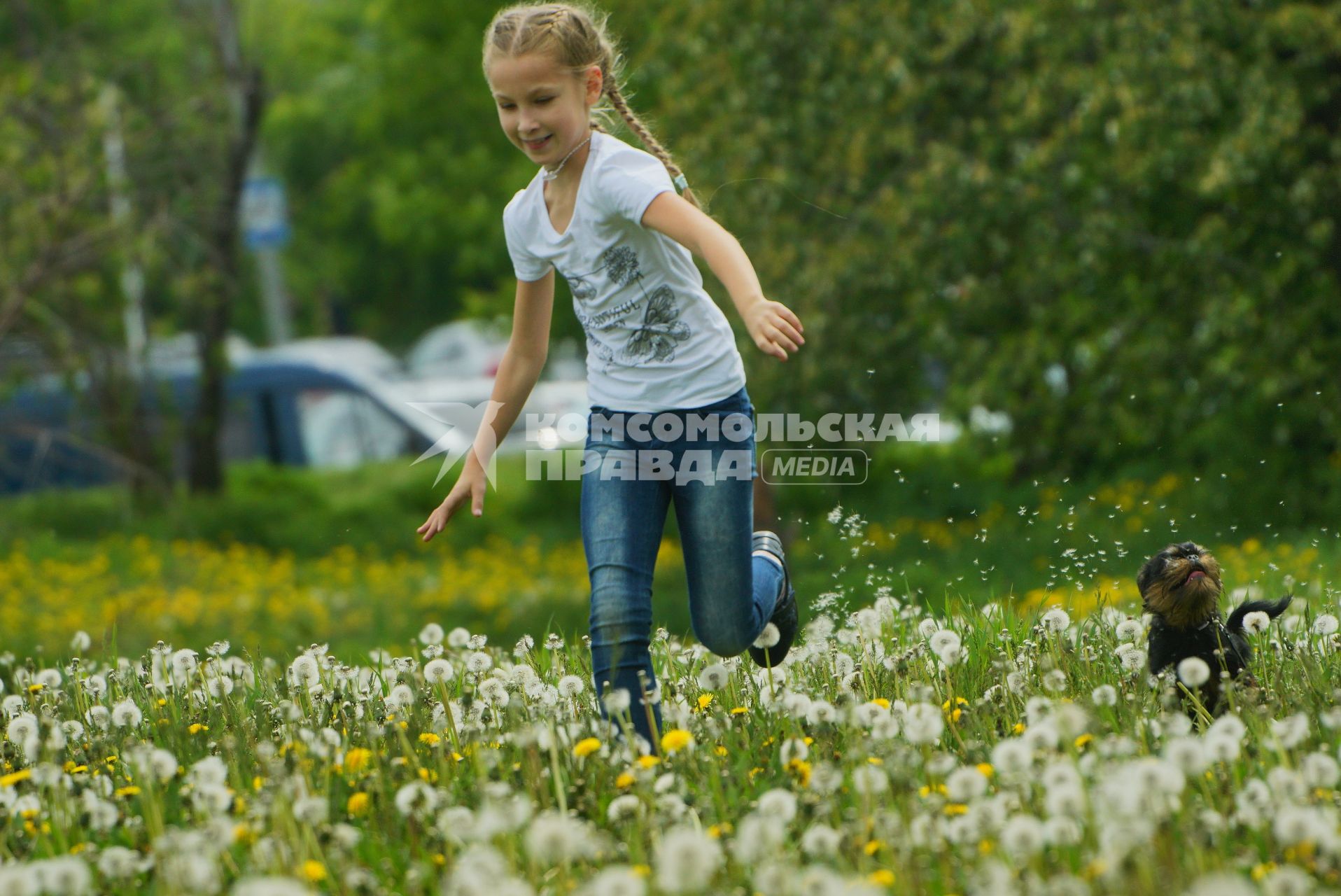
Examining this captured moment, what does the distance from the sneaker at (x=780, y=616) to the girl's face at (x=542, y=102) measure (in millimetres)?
1328

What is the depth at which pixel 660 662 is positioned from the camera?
14.4 ft

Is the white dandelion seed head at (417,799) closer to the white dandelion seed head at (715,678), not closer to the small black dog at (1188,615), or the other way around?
the white dandelion seed head at (715,678)

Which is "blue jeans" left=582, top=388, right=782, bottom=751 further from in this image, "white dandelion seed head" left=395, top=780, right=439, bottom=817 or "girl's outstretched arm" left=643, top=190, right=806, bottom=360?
"white dandelion seed head" left=395, top=780, right=439, bottom=817

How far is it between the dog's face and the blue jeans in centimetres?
96

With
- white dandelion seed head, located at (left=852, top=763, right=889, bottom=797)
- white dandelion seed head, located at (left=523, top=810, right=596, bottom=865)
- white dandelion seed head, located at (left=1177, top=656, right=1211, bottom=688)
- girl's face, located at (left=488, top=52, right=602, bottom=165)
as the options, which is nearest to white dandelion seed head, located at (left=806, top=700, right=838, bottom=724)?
white dandelion seed head, located at (left=852, top=763, right=889, bottom=797)

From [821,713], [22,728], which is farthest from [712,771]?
[22,728]

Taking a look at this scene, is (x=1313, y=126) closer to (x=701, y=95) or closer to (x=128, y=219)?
(x=701, y=95)

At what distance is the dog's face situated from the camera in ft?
11.2

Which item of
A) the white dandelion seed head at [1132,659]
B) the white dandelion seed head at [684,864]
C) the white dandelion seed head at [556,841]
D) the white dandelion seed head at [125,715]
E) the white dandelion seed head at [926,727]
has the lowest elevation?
the white dandelion seed head at [684,864]

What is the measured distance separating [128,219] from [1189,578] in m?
10.4

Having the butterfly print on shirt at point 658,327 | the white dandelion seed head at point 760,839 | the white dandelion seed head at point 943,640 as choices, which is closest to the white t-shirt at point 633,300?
the butterfly print on shirt at point 658,327

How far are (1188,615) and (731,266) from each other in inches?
52.5

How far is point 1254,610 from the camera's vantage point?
3791 millimetres

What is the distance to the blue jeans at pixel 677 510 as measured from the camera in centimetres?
362
